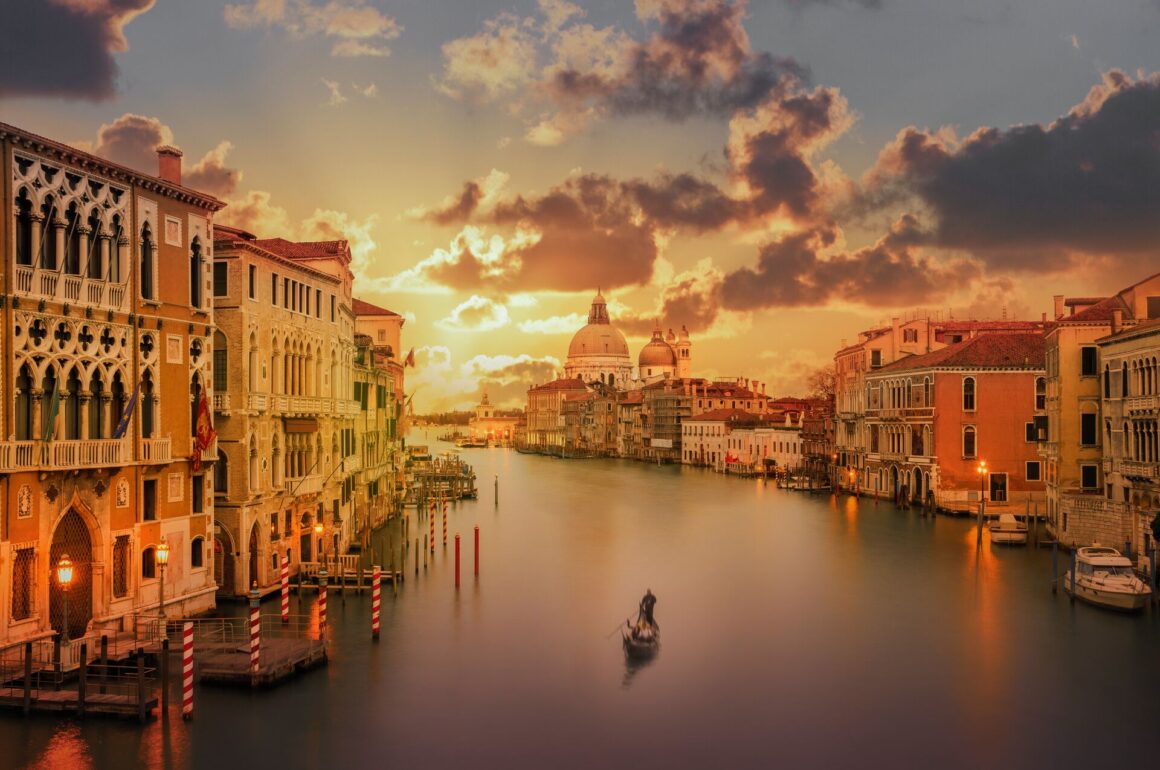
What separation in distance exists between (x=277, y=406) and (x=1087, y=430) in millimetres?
20149

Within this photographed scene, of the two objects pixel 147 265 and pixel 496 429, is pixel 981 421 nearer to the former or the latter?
pixel 147 265

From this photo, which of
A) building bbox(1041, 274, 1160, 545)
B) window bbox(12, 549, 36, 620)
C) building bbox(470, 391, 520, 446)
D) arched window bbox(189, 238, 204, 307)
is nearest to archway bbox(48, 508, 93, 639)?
window bbox(12, 549, 36, 620)

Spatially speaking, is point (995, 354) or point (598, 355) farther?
point (598, 355)

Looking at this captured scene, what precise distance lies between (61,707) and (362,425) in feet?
55.5

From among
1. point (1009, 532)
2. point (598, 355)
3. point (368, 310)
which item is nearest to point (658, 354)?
point (598, 355)

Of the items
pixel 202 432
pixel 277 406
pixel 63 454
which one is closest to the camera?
pixel 63 454

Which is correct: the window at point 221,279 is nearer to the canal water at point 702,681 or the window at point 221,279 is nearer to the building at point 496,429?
the canal water at point 702,681

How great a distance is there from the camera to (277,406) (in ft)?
69.6

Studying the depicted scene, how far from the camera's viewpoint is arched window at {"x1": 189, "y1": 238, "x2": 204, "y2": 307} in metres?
18.1

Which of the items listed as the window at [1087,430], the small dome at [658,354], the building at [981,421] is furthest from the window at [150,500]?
the small dome at [658,354]

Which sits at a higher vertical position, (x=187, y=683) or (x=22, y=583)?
(x=22, y=583)

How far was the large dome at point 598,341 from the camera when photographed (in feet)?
512

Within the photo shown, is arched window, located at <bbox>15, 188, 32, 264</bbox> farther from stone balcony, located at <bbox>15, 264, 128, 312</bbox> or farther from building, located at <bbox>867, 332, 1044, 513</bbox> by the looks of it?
building, located at <bbox>867, 332, 1044, 513</bbox>

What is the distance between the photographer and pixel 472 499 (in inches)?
2039
